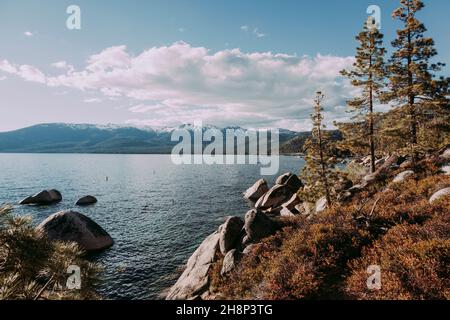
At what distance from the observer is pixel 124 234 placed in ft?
101

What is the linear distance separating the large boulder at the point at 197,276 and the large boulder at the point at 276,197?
23.1 meters

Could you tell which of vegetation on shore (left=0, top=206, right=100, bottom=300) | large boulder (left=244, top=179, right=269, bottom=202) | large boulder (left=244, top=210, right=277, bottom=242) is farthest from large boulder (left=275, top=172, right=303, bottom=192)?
vegetation on shore (left=0, top=206, right=100, bottom=300)

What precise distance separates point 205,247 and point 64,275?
1347 centimetres

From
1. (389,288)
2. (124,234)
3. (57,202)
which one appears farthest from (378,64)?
(57,202)

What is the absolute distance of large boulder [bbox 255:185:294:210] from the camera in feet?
137

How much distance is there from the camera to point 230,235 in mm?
17797

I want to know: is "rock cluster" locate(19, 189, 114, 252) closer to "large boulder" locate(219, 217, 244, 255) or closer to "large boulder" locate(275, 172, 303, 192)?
"large boulder" locate(219, 217, 244, 255)

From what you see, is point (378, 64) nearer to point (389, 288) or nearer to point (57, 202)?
point (389, 288)

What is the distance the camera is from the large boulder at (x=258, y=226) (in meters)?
16.7

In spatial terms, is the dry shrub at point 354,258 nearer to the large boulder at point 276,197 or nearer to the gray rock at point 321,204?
the gray rock at point 321,204

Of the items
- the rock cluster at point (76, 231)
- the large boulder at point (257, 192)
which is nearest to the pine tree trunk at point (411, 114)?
the large boulder at point (257, 192)

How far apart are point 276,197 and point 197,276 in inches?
1089

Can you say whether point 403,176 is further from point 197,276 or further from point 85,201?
point 85,201

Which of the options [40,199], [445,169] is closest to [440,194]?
[445,169]
